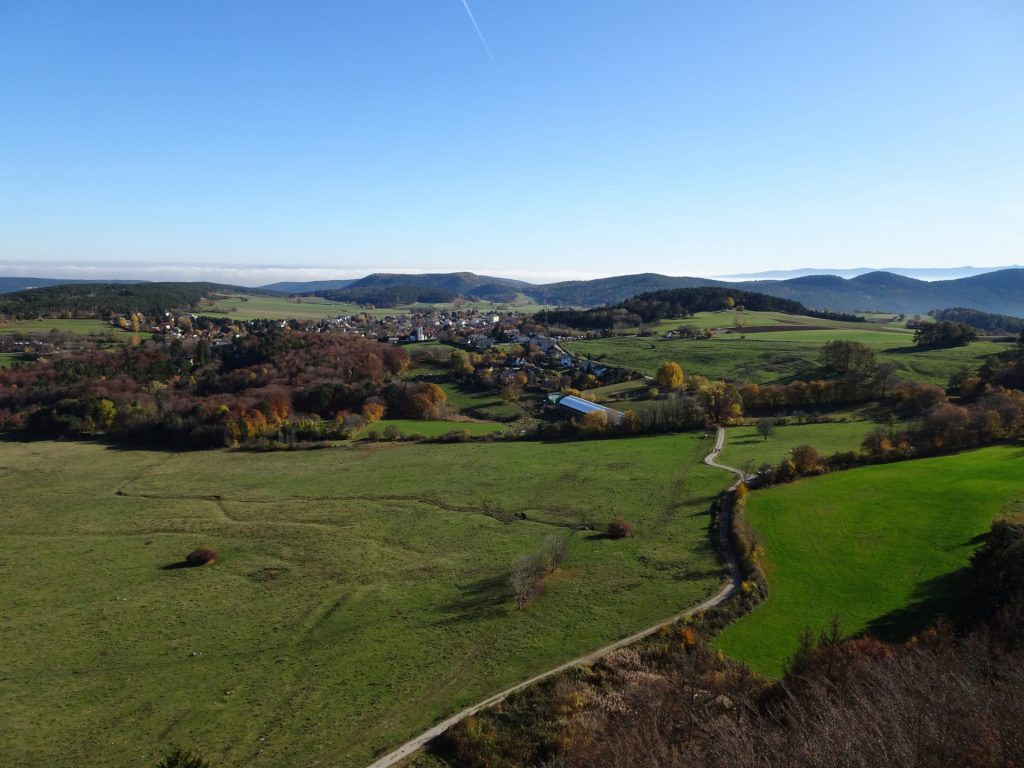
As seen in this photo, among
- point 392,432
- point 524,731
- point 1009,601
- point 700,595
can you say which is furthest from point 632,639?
point 392,432

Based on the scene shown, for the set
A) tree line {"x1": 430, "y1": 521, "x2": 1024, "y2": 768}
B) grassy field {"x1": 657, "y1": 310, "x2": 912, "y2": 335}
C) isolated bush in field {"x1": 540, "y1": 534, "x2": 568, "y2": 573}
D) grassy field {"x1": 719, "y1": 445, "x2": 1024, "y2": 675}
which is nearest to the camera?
tree line {"x1": 430, "y1": 521, "x2": 1024, "y2": 768}

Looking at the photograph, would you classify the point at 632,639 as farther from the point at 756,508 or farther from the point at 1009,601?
the point at 756,508

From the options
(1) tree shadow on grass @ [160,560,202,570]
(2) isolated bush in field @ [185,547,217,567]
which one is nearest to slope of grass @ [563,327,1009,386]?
(2) isolated bush in field @ [185,547,217,567]

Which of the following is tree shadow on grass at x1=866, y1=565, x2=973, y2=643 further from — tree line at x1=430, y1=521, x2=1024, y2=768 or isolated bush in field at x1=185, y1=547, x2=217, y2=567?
isolated bush in field at x1=185, y1=547, x2=217, y2=567

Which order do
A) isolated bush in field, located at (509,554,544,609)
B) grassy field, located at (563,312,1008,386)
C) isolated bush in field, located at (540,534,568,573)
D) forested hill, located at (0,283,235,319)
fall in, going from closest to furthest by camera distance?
isolated bush in field, located at (509,554,544,609) → isolated bush in field, located at (540,534,568,573) → grassy field, located at (563,312,1008,386) → forested hill, located at (0,283,235,319)

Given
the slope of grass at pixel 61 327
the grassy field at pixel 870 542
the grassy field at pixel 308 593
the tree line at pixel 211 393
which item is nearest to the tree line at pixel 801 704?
the grassy field at pixel 870 542

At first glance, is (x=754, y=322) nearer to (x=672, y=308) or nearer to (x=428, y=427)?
(x=672, y=308)

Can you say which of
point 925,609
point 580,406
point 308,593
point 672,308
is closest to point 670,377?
point 580,406
